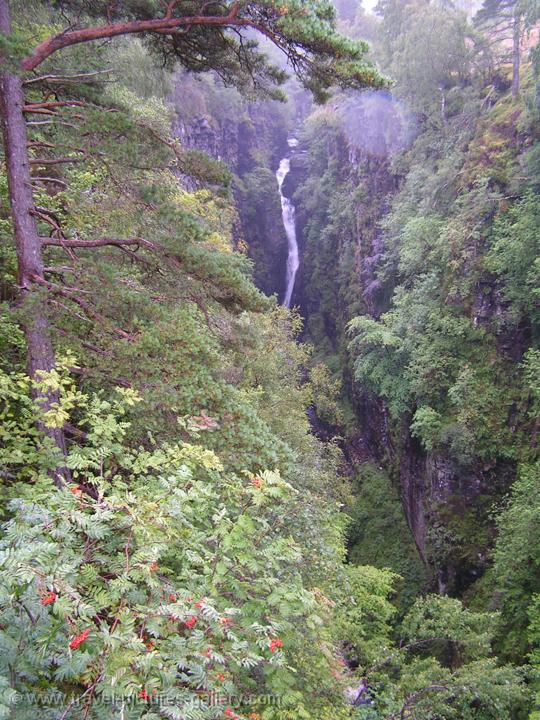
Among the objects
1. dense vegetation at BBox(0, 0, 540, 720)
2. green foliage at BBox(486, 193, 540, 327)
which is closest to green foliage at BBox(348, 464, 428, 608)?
dense vegetation at BBox(0, 0, 540, 720)

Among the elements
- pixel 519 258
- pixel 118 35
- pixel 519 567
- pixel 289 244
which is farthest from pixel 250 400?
pixel 289 244

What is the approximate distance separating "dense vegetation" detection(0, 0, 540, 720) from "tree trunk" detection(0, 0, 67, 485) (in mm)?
28

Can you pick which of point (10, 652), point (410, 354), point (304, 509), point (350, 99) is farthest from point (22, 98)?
point (350, 99)

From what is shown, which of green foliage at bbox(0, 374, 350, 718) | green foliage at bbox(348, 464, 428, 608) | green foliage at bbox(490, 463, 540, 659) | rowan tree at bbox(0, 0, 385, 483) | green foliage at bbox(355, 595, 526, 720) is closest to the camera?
green foliage at bbox(0, 374, 350, 718)

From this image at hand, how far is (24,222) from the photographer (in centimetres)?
453

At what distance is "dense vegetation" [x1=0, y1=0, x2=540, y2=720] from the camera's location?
2439mm

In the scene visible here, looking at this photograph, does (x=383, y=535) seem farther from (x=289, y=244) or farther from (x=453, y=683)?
(x=289, y=244)

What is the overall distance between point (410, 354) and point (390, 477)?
5710 mm

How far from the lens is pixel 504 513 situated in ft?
36.3

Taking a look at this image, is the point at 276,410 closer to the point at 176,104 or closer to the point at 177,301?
the point at 177,301

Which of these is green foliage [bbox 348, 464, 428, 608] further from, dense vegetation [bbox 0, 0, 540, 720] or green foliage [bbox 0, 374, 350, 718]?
green foliage [bbox 0, 374, 350, 718]

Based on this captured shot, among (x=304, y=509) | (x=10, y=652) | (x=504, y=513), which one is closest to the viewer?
(x=10, y=652)

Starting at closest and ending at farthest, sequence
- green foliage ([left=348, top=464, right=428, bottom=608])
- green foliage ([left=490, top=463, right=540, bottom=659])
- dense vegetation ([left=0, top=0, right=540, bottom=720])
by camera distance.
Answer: dense vegetation ([left=0, top=0, right=540, bottom=720]) → green foliage ([left=490, top=463, right=540, bottom=659]) → green foliage ([left=348, top=464, right=428, bottom=608])

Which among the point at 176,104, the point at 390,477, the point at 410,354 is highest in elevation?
the point at 176,104
